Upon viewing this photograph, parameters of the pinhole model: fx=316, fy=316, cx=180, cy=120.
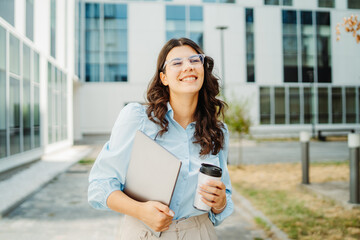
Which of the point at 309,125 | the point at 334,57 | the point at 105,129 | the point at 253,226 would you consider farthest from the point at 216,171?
the point at 334,57

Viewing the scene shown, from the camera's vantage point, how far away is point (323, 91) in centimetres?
2662

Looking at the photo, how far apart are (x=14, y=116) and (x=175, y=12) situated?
19.5 meters

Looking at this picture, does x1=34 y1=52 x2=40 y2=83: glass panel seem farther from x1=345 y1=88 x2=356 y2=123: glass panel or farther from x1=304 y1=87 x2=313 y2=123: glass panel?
x1=345 y1=88 x2=356 y2=123: glass panel

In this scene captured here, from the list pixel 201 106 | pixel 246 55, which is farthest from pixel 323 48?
pixel 201 106

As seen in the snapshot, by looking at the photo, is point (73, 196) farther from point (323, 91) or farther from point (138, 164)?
point (323, 91)

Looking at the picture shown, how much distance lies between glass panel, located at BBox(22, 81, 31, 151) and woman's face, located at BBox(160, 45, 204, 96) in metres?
8.94

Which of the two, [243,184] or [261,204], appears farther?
[243,184]

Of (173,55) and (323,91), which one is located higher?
(323,91)

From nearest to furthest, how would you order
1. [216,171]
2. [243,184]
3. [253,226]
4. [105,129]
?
[216,171]
[253,226]
[243,184]
[105,129]

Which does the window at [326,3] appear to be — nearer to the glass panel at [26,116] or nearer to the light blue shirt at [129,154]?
the glass panel at [26,116]

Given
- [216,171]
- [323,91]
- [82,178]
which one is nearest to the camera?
[216,171]

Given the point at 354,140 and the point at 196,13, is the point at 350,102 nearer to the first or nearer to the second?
the point at 196,13

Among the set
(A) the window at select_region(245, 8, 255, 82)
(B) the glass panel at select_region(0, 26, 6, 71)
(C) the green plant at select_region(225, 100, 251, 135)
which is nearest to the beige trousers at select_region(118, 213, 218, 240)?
(B) the glass panel at select_region(0, 26, 6, 71)

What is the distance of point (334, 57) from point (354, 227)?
2555 centimetres
